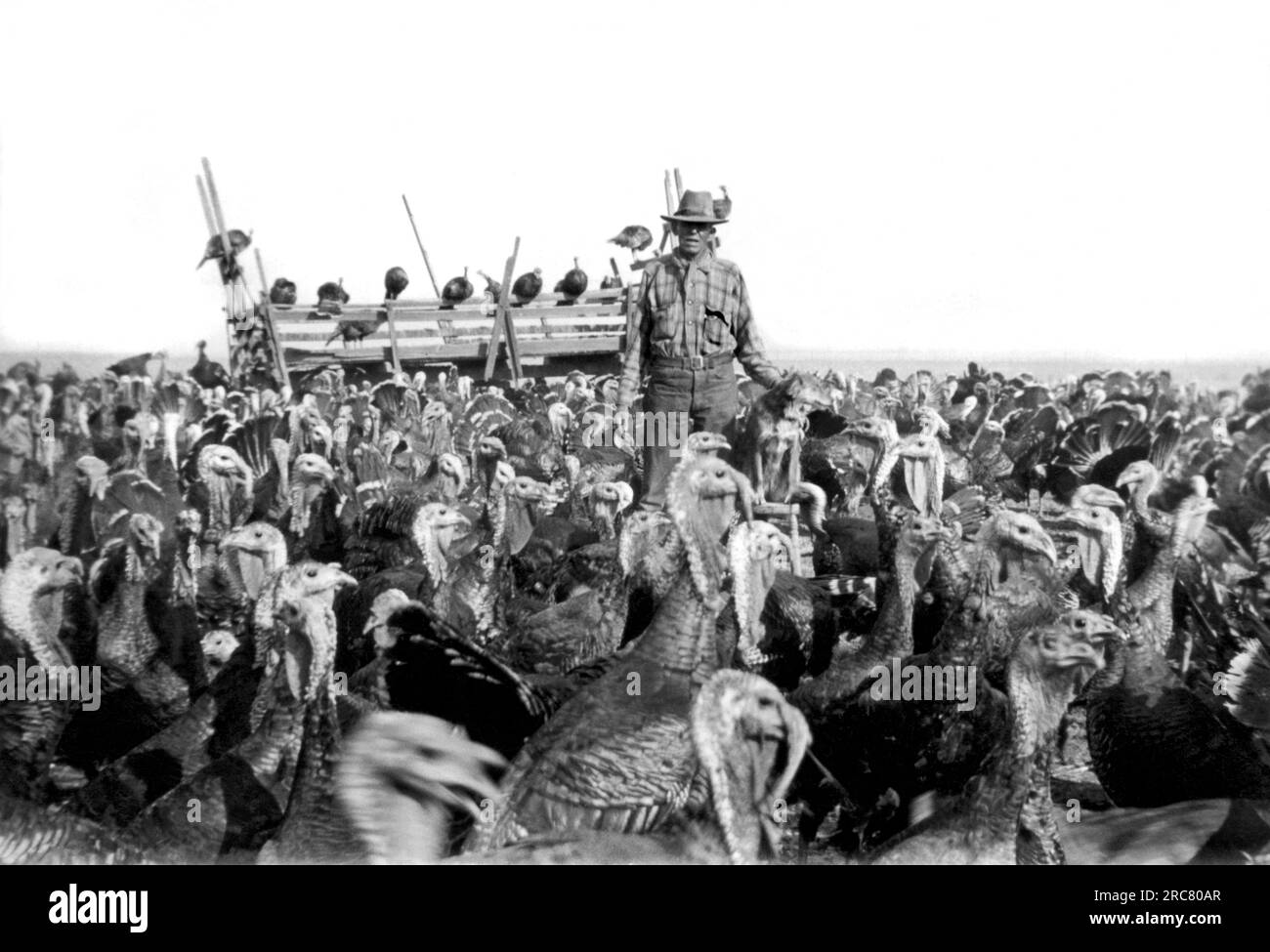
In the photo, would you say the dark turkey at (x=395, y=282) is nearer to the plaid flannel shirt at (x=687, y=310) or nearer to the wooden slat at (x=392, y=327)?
the wooden slat at (x=392, y=327)

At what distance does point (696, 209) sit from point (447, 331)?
4.83 feet

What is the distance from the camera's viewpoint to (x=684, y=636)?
23.9 feet

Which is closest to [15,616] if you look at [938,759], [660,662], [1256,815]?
[660,662]

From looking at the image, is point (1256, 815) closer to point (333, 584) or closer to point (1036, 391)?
point (1036, 391)

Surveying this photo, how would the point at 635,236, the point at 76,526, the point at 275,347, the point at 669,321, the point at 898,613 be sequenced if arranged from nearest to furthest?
the point at 898,613 < the point at 669,321 < the point at 76,526 < the point at 635,236 < the point at 275,347

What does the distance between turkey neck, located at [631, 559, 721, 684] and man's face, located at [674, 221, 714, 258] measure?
1.52 metres

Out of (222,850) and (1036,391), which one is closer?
(222,850)

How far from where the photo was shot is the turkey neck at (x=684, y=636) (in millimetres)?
7234

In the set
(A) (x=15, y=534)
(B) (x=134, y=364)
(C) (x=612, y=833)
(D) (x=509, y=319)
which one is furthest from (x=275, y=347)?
(C) (x=612, y=833)

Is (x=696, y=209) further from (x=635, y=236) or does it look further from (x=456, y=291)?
(x=456, y=291)

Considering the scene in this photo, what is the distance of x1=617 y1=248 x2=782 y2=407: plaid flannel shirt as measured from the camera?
7574 millimetres

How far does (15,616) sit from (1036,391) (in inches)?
199

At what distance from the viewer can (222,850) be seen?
23.4ft
